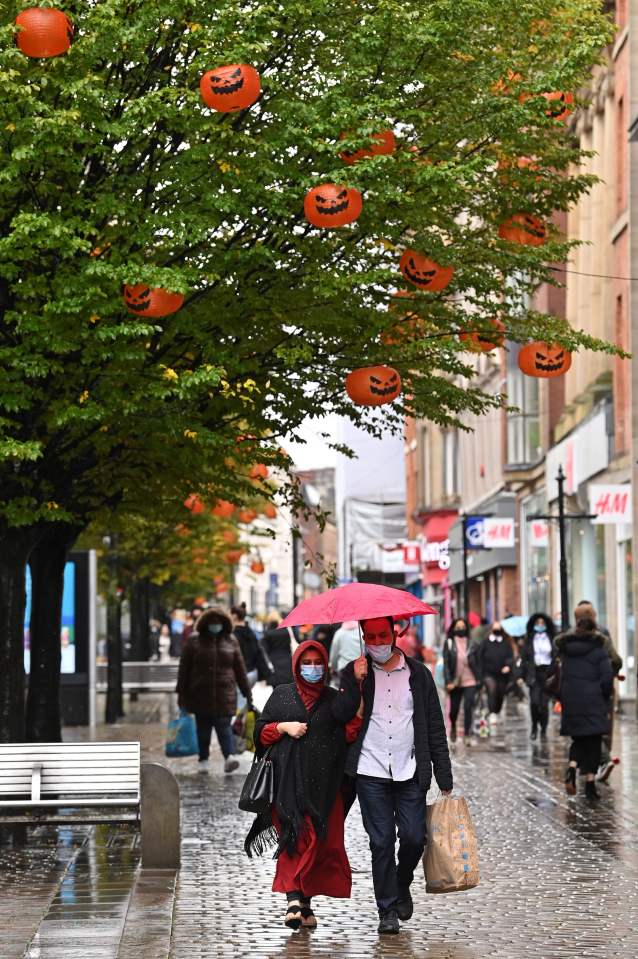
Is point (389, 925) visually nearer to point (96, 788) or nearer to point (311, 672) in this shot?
point (311, 672)

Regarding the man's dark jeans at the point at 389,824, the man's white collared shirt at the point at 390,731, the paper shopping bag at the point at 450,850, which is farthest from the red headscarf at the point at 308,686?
the paper shopping bag at the point at 450,850

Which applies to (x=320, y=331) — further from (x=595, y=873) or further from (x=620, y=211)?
(x=620, y=211)

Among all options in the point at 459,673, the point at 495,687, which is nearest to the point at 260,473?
the point at 459,673

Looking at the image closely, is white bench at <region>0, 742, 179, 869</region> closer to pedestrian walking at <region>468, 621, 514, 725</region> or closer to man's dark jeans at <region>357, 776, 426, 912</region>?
man's dark jeans at <region>357, 776, 426, 912</region>

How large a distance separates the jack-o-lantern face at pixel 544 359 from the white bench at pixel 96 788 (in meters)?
6.83

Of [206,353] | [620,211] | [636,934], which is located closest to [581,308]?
[620,211]

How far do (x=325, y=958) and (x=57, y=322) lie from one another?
679 centimetres

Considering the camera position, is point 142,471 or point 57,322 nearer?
point 57,322

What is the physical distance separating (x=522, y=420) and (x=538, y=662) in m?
25.0

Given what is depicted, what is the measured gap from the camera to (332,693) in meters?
10.8

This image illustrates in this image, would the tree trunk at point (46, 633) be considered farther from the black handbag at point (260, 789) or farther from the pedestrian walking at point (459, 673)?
the black handbag at point (260, 789)

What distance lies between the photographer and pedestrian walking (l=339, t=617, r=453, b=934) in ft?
33.9

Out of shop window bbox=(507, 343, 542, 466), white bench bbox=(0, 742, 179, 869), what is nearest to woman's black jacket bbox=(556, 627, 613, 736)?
white bench bbox=(0, 742, 179, 869)

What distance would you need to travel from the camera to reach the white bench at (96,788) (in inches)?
504
